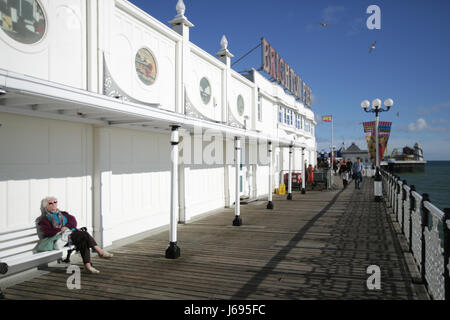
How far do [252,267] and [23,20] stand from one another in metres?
5.09

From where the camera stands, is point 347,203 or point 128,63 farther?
point 347,203

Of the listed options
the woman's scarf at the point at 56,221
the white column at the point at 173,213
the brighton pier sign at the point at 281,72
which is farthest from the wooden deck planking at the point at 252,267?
the brighton pier sign at the point at 281,72

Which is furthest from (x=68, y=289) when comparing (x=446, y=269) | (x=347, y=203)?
(x=347, y=203)

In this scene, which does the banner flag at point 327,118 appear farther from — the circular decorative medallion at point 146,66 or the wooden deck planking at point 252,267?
the circular decorative medallion at point 146,66

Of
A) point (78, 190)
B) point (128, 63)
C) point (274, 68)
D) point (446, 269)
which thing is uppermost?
point (274, 68)

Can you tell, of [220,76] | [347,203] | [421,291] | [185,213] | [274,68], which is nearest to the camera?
[421,291]

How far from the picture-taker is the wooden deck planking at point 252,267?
13.4ft

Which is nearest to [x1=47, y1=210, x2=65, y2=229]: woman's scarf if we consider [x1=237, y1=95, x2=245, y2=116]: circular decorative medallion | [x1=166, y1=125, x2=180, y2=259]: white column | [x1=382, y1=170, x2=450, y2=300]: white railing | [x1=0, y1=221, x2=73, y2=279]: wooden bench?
[x1=0, y1=221, x2=73, y2=279]: wooden bench

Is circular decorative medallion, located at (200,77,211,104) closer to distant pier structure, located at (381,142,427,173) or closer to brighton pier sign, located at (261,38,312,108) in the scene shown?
brighton pier sign, located at (261,38,312,108)

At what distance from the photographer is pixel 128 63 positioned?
6809 mm
